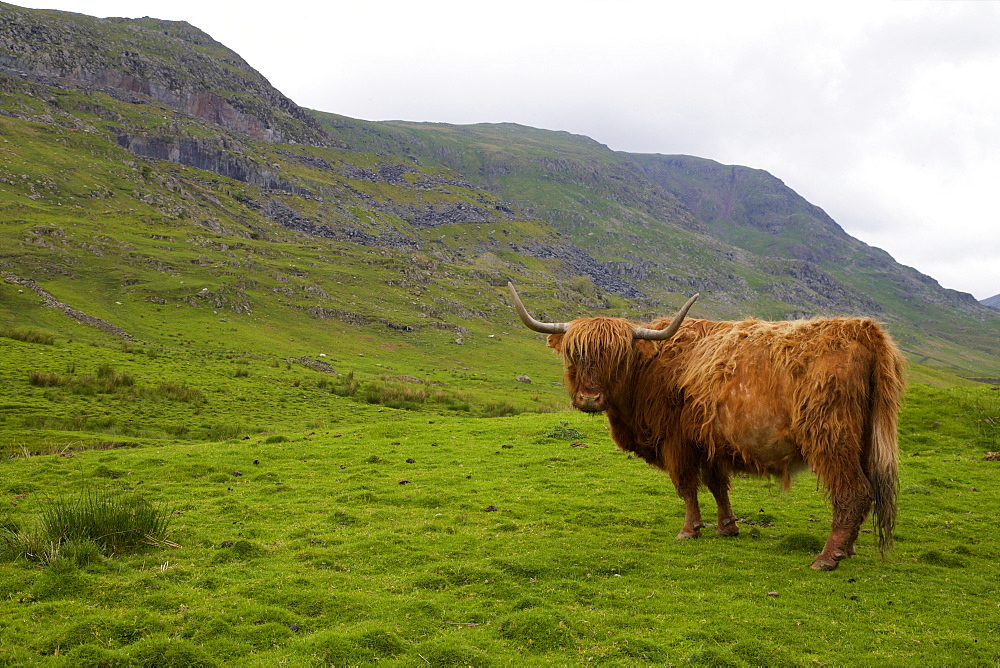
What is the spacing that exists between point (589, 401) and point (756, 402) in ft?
7.27

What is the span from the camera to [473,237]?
6063 inches

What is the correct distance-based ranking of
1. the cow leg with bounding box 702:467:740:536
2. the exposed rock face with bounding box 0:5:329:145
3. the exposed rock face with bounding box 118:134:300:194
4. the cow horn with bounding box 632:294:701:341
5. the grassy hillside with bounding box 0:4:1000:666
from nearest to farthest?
the grassy hillside with bounding box 0:4:1000:666 → the cow horn with bounding box 632:294:701:341 → the cow leg with bounding box 702:467:740:536 → the exposed rock face with bounding box 118:134:300:194 → the exposed rock face with bounding box 0:5:329:145

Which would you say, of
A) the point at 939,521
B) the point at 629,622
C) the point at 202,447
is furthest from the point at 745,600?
the point at 202,447

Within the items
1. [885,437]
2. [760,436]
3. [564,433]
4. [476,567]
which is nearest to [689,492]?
[760,436]

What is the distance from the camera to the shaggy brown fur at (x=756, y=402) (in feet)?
22.9

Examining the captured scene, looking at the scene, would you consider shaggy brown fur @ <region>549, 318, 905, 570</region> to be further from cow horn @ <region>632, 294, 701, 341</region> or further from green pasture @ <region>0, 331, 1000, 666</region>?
green pasture @ <region>0, 331, 1000, 666</region>

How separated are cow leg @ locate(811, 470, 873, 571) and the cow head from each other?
2.93 metres

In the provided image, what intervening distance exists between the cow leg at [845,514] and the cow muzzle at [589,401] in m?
3.01

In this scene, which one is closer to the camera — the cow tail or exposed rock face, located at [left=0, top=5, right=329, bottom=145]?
the cow tail

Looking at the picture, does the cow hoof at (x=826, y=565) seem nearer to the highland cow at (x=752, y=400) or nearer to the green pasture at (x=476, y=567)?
the highland cow at (x=752, y=400)

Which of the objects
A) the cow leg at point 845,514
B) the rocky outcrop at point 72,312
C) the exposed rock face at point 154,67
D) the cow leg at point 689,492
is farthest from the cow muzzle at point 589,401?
the exposed rock face at point 154,67

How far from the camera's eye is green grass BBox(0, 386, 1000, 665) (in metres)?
5.21

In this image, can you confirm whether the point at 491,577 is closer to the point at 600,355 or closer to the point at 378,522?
the point at 378,522

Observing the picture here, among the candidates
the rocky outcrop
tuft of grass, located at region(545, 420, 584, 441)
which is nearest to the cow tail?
tuft of grass, located at region(545, 420, 584, 441)
